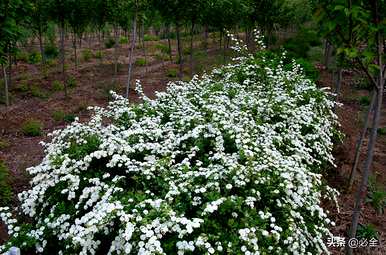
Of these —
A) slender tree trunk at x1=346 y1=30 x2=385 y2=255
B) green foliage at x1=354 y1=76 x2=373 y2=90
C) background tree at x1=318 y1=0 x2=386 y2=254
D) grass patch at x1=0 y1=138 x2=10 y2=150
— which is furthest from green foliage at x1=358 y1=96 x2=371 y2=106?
grass patch at x1=0 y1=138 x2=10 y2=150

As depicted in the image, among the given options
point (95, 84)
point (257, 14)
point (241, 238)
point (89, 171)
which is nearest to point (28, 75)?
point (95, 84)

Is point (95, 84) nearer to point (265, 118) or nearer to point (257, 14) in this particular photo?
point (257, 14)

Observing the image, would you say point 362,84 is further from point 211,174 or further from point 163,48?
point 211,174

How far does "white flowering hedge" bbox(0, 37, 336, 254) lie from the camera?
3.86m

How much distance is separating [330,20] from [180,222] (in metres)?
2.91

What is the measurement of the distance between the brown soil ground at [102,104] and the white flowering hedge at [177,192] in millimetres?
1474

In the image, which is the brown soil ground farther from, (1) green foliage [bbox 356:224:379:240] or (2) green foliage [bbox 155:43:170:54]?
(2) green foliage [bbox 155:43:170:54]

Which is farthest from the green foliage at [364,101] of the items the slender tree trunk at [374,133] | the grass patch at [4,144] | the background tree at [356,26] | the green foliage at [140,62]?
the grass patch at [4,144]

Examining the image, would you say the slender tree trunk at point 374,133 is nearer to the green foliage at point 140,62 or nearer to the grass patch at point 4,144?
the grass patch at point 4,144

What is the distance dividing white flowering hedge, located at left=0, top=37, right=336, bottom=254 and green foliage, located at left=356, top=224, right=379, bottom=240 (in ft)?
4.16

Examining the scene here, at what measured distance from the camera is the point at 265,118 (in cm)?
685

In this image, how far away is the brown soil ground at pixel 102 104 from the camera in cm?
720

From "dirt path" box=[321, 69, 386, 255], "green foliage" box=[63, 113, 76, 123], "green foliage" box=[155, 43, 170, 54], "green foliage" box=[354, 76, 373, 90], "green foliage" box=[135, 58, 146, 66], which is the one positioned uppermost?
"green foliage" box=[155, 43, 170, 54]

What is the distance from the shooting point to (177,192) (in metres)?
4.19
